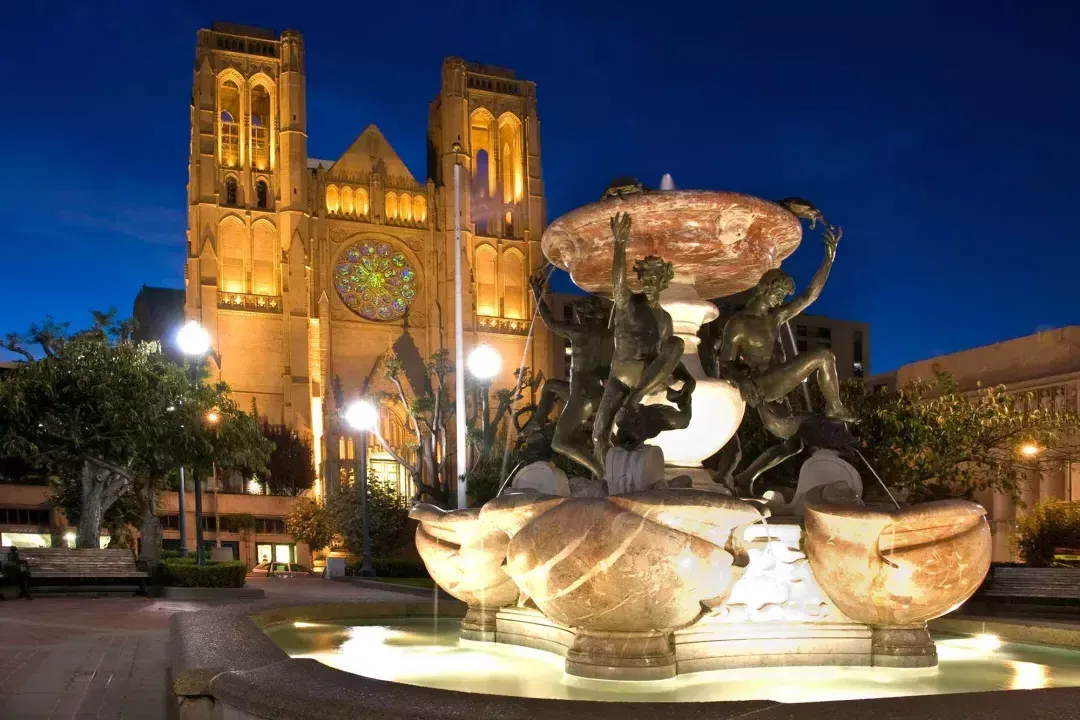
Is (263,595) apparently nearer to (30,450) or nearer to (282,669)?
(30,450)

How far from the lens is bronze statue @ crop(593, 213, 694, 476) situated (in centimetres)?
741

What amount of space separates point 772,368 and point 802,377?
0.73ft

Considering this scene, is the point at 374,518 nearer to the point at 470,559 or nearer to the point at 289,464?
the point at 289,464

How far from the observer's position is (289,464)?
A: 50.1m

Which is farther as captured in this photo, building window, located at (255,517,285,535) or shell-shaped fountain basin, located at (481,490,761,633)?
building window, located at (255,517,285,535)

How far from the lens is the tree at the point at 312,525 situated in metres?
42.9

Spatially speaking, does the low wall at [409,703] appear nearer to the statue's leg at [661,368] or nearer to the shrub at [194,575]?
the statue's leg at [661,368]

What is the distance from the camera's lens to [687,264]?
345 inches

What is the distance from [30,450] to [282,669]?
58.1 feet

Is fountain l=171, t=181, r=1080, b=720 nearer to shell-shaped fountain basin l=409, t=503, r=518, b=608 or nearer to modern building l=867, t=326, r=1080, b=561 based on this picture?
shell-shaped fountain basin l=409, t=503, r=518, b=608

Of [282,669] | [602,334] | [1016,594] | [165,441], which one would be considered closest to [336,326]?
[165,441]

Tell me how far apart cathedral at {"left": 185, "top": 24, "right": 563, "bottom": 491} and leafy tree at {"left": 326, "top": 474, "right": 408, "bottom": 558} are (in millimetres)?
10073

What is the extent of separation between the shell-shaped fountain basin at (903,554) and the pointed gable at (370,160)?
54157 mm

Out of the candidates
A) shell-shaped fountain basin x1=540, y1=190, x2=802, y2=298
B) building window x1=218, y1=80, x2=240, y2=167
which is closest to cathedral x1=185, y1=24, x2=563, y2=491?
building window x1=218, y1=80, x2=240, y2=167
